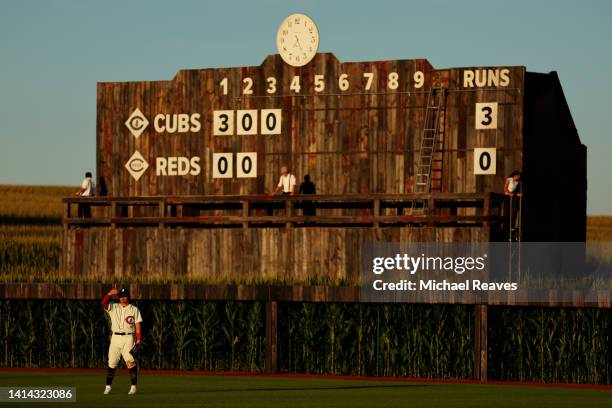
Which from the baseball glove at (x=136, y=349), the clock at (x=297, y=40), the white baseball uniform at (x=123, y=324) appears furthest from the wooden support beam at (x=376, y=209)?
the baseball glove at (x=136, y=349)

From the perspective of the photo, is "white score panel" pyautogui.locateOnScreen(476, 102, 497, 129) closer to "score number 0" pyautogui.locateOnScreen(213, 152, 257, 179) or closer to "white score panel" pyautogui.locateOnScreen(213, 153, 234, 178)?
"score number 0" pyautogui.locateOnScreen(213, 152, 257, 179)

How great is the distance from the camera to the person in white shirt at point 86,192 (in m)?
39.6

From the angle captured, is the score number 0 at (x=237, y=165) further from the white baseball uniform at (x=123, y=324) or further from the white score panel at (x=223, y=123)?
the white baseball uniform at (x=123, y=324)

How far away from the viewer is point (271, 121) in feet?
130

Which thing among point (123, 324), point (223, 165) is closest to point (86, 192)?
point (223, 165)

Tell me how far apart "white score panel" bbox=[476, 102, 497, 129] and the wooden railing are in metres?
2.14

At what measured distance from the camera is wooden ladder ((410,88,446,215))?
3734 cm

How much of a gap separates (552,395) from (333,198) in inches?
443

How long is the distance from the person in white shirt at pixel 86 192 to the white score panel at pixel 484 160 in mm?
11690

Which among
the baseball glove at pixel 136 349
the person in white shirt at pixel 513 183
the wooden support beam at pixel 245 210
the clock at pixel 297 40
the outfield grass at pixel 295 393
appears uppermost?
the clock at pixel 297 40

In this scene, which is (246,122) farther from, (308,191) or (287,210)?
(287,210)

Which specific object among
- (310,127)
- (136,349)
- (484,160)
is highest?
(310,127)

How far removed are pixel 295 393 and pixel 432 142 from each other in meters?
13.1

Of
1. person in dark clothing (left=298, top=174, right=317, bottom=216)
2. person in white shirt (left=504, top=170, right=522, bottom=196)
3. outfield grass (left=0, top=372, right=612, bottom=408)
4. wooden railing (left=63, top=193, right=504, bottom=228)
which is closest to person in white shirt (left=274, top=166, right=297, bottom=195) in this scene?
wooden railing (left=63, top=193, right=504, bottom=228)
